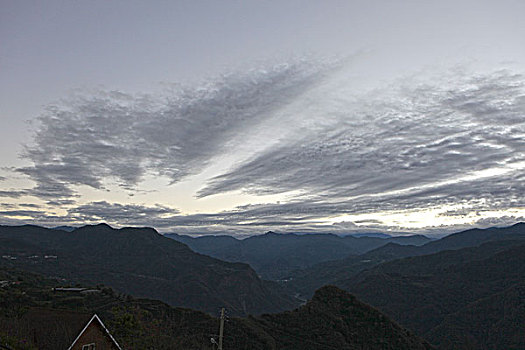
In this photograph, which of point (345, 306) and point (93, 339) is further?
point (345, 306)

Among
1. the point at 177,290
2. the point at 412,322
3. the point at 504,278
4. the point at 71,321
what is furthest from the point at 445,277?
the point at 71,321

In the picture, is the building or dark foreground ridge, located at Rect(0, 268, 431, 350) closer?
the building

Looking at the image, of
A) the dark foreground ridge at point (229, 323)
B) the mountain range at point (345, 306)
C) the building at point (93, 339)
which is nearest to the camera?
the building at point (93, 339)

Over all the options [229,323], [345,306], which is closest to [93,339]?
[229,323]

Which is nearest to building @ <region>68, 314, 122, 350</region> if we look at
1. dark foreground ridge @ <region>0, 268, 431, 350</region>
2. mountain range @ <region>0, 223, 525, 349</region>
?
dark foreground ridge @ <region>0, 268, 431, 350</region>

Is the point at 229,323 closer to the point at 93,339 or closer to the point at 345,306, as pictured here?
the point at 345,306

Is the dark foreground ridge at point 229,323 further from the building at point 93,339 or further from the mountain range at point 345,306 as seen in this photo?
the building at point 93,339

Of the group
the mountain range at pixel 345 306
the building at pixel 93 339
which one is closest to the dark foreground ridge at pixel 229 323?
the mountain range at pixel 345 306

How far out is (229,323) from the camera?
83.3 metres

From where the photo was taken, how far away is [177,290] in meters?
175

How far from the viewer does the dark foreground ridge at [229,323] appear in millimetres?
56950

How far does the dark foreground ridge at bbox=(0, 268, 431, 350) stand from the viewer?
5695 centimetres

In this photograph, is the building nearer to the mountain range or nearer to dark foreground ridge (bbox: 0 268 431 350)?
dark foreground ridge (bbox: 0 268 431 350)

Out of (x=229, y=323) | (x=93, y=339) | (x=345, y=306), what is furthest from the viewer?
(x=345, y=306)
